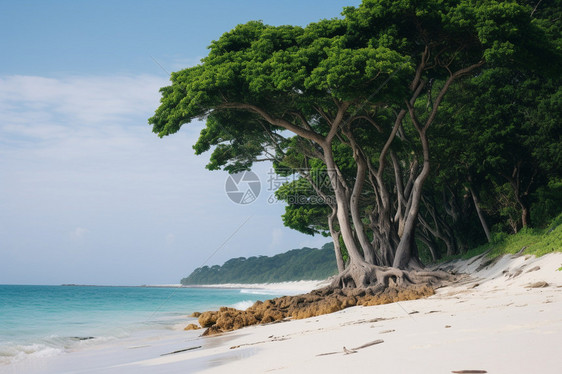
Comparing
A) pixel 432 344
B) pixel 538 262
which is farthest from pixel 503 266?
pixel 432 344

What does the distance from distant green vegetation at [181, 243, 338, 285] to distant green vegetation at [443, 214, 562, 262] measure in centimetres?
8605

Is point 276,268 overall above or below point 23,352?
above

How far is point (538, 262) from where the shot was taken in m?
14.3

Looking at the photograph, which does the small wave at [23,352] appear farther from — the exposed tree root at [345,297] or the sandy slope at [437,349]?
the sandy slope at [437,349]

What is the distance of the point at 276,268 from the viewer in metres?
152

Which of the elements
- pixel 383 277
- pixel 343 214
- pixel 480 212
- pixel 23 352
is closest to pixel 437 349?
pixel 23 352

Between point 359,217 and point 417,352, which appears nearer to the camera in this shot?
point 417,352

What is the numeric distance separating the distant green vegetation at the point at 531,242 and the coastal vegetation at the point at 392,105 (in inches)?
128

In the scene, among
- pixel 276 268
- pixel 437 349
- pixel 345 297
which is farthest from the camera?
pixel 276 268

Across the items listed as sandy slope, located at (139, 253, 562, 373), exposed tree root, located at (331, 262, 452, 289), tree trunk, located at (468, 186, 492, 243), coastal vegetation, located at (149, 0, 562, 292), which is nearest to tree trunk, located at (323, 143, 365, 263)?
coastal vegetation, located at (149, 0, 562, 292)

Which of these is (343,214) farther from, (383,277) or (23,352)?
(23,352)

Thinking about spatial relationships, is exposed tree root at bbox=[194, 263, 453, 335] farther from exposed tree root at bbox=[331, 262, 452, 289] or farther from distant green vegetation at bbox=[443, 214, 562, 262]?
distant green vegetation at bbox=[443, 214, 562, 262]

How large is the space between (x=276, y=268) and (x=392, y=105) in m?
135

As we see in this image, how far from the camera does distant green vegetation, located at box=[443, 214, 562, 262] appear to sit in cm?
1508
